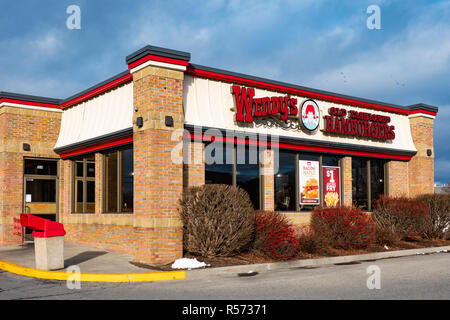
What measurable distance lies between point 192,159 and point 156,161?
168 cm

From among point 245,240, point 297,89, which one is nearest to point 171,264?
point 245,240

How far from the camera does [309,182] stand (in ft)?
58.9

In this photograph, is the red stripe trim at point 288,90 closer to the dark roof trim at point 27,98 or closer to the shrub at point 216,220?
the shrub at point 216,220

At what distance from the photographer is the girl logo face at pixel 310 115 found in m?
17.4

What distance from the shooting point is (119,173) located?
15898mm

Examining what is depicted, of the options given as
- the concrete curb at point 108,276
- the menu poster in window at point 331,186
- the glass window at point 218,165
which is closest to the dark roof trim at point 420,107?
the menu poster in window at point 331,186

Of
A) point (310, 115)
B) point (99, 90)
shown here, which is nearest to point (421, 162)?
point (310, 115)

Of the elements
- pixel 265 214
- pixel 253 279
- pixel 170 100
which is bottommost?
pixel 253 279

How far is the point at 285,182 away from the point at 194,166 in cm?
415

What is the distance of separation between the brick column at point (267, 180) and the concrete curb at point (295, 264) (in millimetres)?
3064

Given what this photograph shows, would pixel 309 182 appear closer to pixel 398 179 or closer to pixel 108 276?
pixel 398 179
